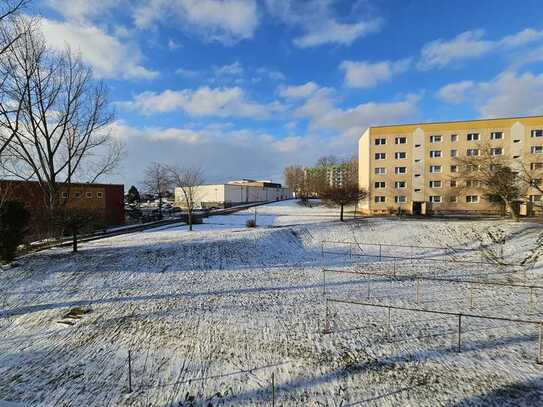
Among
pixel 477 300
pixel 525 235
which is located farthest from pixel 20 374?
pixel 525 235

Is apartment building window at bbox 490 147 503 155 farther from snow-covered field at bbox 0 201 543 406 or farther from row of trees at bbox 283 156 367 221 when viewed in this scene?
snow-covered field at bbox 0 201 543 406

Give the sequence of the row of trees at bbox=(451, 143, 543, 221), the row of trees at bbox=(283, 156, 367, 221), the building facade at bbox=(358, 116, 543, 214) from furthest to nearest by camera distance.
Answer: the row of trees at bbox=(283, 156, 367, 221) < the building facade at bbox=(358, 116, 543, 214) < the row of trees at bbox=(451, 143, 543, 221)

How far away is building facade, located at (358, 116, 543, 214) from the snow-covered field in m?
26.6

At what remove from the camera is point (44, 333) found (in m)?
8.91

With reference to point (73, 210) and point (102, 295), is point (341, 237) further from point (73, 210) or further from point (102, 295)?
point (73, 210)

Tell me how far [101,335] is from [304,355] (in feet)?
21.6

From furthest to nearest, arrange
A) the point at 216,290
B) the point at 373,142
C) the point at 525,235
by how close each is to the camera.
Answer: the point at 373,142
the point at 525,235
the point at 216,290

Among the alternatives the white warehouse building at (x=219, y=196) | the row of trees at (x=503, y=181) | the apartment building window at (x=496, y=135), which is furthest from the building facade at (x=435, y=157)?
the white warehouse building at (x=219, y=196)

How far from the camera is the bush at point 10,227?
559 inches

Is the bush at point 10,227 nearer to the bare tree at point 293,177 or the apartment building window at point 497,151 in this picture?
the apartment building window at point 497,151

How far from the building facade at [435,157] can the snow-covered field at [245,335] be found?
87.4ft

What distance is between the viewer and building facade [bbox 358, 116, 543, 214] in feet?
125

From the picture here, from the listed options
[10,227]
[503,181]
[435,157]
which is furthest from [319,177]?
[10,227]

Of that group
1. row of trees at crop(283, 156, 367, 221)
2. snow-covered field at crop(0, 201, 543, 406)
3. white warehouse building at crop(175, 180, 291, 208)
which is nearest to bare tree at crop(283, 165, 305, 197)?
row of trees at crop(283, 156, 367, 221)
